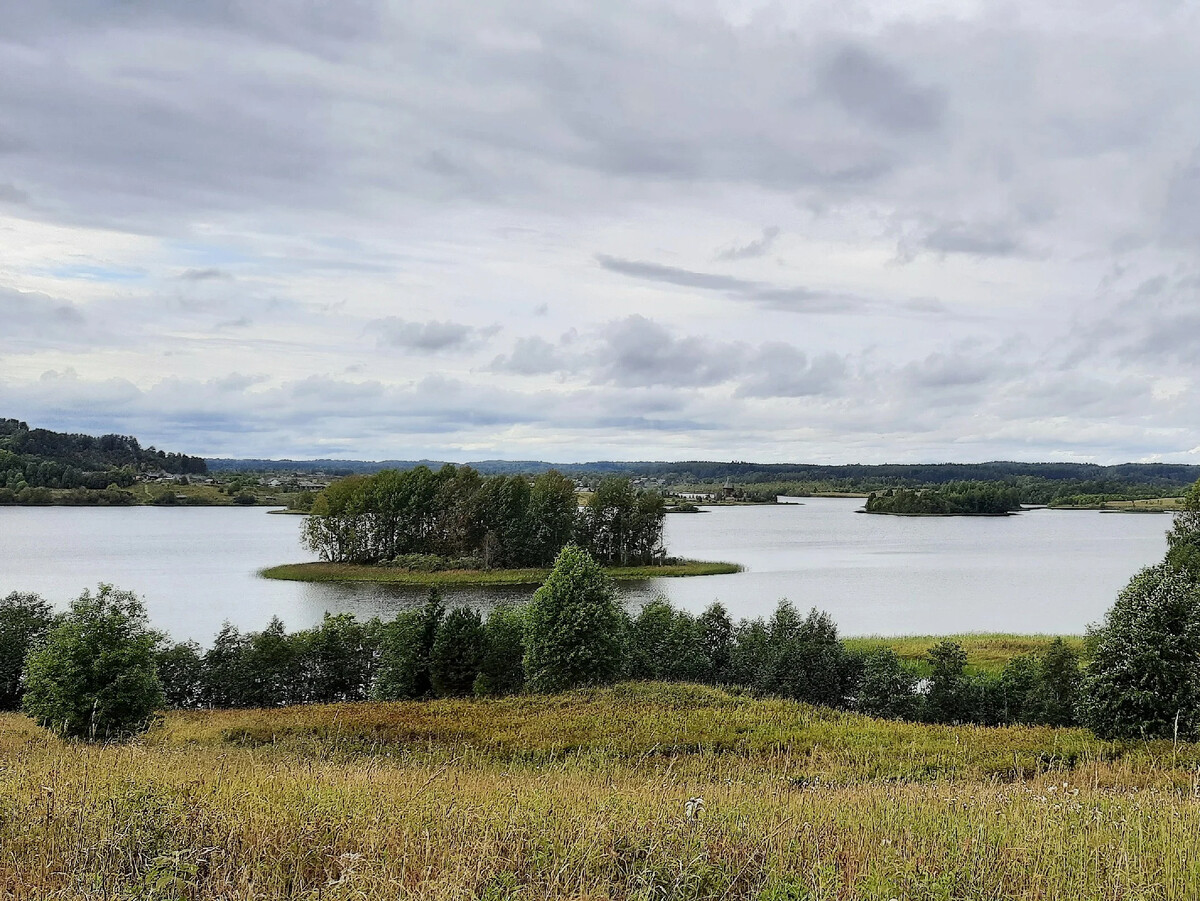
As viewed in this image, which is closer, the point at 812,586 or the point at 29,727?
the point at 29,727

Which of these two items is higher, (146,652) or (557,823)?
(557,823)

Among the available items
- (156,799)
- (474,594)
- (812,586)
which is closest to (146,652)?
(156,799)

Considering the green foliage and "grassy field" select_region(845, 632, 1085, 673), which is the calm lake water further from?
the green foliage

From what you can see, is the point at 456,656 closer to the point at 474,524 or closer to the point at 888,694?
the point at 888,694

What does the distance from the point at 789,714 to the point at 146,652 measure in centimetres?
1677

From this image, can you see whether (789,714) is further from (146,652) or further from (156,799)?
(156,799)

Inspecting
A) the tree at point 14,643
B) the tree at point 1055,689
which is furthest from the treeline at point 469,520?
the tree at point 1055,689

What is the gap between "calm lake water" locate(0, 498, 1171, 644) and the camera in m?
55.0

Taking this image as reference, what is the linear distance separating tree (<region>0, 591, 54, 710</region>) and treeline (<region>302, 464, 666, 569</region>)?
4626 cm

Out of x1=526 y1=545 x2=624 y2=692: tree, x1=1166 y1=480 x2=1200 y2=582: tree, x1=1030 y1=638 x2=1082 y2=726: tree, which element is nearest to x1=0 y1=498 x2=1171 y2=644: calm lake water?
x1=1166 y1=480 x2=1200 y2=582: tree

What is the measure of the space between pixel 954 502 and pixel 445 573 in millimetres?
136807

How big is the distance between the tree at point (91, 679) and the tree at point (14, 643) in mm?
19112

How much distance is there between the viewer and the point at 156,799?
18.5 ft

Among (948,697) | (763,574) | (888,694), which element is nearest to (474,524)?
(763,574)
